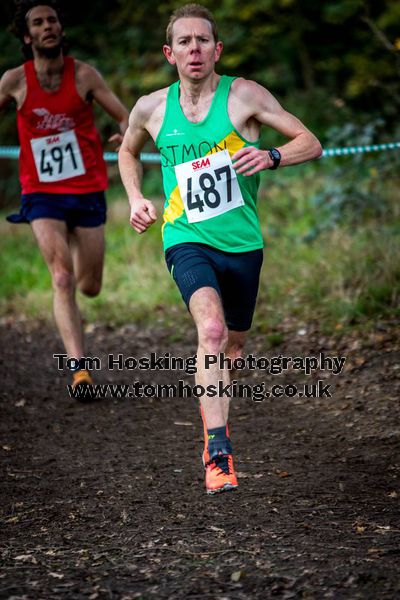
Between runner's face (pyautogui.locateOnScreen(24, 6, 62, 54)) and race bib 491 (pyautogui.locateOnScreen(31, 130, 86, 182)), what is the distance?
22.1 inches

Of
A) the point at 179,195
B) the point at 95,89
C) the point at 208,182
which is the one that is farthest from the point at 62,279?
the point at 208,182

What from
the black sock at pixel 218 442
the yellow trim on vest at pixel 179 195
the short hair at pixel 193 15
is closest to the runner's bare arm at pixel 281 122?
the yellow trim on vest at pixel 179 195

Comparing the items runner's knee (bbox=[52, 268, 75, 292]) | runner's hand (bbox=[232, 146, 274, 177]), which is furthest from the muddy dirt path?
runner's hand (bbox=[232, 146, 274, 177])

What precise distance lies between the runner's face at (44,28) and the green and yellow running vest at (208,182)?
1.94 meters

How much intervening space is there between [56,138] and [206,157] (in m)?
2.16

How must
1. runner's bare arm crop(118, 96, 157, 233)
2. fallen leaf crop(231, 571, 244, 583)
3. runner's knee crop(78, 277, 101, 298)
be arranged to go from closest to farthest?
fallen leaf crop(231, 571, 244, 583)
runner's bare arm crop(118, 96, 157, 233)
runner's knee crop(78, 277, 101, 298)

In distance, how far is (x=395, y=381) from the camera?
19.1 feet

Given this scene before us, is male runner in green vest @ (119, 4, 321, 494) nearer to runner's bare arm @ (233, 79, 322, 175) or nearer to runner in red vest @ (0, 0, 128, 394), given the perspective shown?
runner's bare arm @ (233, 79, 322, 175)

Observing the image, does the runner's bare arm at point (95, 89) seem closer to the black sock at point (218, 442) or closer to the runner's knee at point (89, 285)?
the runner's knee at point (89, 285)

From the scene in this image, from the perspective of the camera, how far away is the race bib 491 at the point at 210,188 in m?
4.29

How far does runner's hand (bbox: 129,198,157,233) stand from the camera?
4098 mm

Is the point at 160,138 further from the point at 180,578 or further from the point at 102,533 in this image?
the point at 180,578

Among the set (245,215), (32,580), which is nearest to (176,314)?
(245,215)

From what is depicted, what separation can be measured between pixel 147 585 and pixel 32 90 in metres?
3.84
